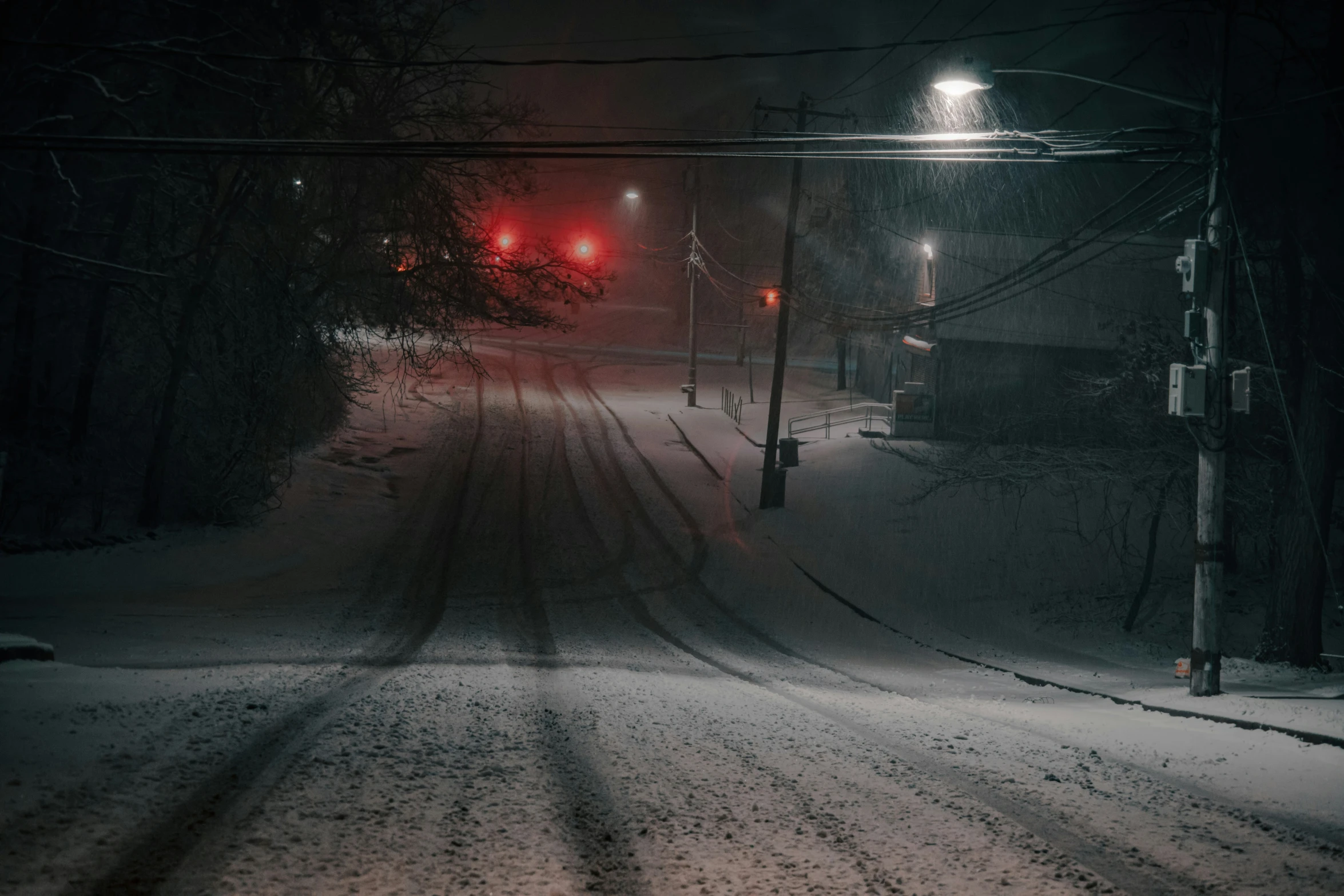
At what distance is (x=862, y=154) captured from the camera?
9625 millimetres

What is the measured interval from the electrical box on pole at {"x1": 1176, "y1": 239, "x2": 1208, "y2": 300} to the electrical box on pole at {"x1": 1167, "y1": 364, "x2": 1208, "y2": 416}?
86 centimetres

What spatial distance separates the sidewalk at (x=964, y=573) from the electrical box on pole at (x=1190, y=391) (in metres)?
3.12

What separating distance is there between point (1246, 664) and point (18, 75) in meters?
19.2

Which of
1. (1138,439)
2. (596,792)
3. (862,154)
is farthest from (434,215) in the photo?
(596,792)

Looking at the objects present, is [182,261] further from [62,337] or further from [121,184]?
[62,337]

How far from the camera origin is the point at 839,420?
3928 cm

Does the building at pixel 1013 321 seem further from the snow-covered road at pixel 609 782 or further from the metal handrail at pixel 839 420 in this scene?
the snow-covered road at pixel 609 782

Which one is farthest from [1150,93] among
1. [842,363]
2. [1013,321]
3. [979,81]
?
[842,363]

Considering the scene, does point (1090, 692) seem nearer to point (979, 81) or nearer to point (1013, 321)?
point (979, 81)

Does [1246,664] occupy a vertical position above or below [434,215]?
below

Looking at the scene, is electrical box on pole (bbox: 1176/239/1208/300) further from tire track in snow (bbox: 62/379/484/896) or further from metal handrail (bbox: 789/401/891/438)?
metal handrail (bbox: 789/401/891/438)

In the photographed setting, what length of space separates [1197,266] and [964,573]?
11.9m

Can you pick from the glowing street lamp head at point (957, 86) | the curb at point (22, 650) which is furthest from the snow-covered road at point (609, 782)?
the glowing street lamp head at point (957, 86)

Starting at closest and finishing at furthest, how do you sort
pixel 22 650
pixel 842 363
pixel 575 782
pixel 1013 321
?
pixel 575 782 → pixel 22 650 → pixel 1013 321 → pixel 842 363
